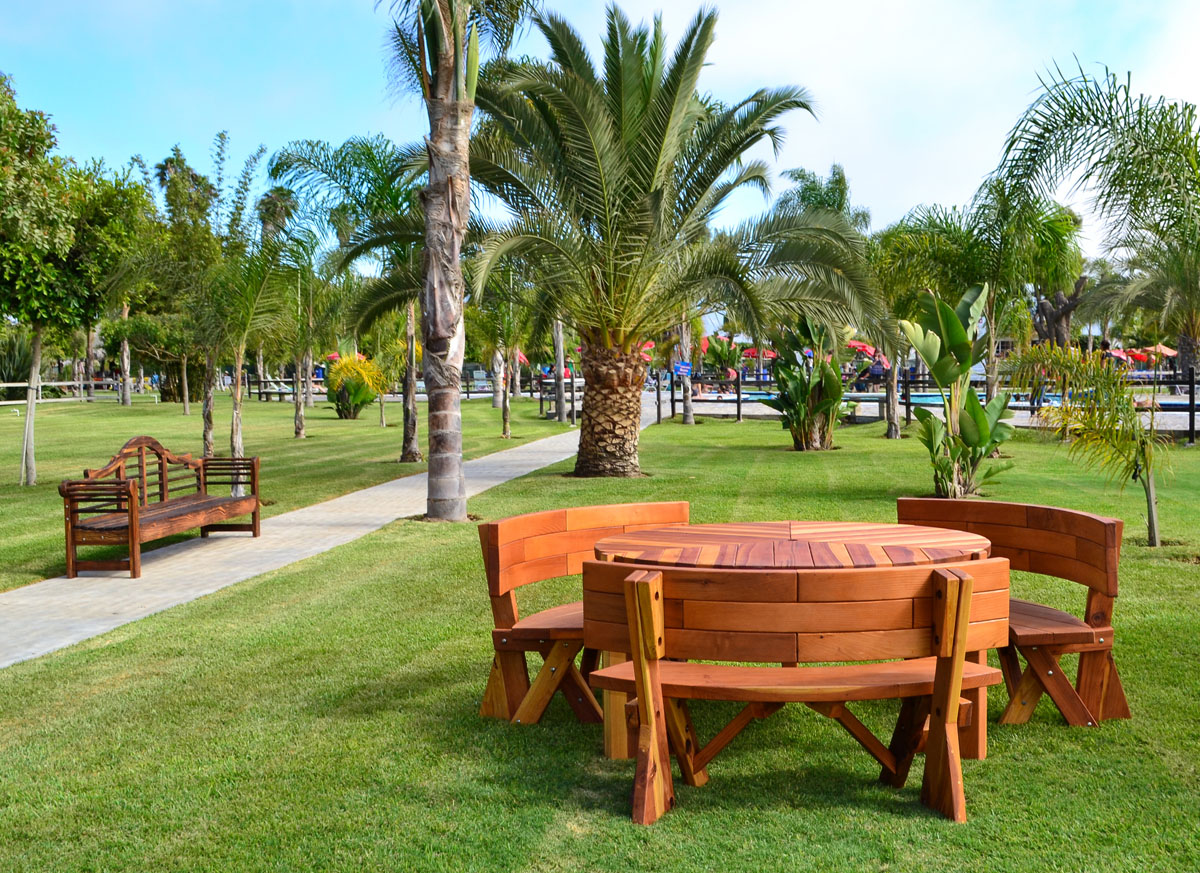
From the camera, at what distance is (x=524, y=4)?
14078 millimetres

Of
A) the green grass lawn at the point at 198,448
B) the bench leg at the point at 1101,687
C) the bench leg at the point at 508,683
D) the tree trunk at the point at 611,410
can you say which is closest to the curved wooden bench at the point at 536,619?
the bench leg at the point at 508,683

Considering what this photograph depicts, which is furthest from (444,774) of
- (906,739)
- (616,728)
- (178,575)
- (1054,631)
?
(178,575)

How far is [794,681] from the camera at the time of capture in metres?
3.49

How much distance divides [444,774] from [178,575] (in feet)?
17.0

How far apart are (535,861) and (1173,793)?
2.17m

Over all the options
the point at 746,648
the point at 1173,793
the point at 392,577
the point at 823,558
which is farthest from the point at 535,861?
the point at 392,577

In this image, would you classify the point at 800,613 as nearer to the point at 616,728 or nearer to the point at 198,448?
the point at 616,728

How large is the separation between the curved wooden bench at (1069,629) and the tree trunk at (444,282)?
7.06 metres

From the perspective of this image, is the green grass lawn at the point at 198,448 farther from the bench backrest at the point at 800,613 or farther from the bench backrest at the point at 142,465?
the bench backrest at the point at 800,613

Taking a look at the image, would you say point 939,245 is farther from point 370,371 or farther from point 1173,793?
point 370,371

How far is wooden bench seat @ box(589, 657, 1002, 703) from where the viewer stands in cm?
338

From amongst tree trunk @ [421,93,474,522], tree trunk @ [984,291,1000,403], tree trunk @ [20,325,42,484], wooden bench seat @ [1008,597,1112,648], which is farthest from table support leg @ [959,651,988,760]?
tree trunk @ [20,325,42,484]

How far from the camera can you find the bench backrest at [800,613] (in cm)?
326

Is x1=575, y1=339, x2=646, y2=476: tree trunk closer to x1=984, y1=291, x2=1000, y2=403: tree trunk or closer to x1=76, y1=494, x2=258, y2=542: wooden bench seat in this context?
x1=984, y1=291, x2=1000, y2=403: tree trunk
